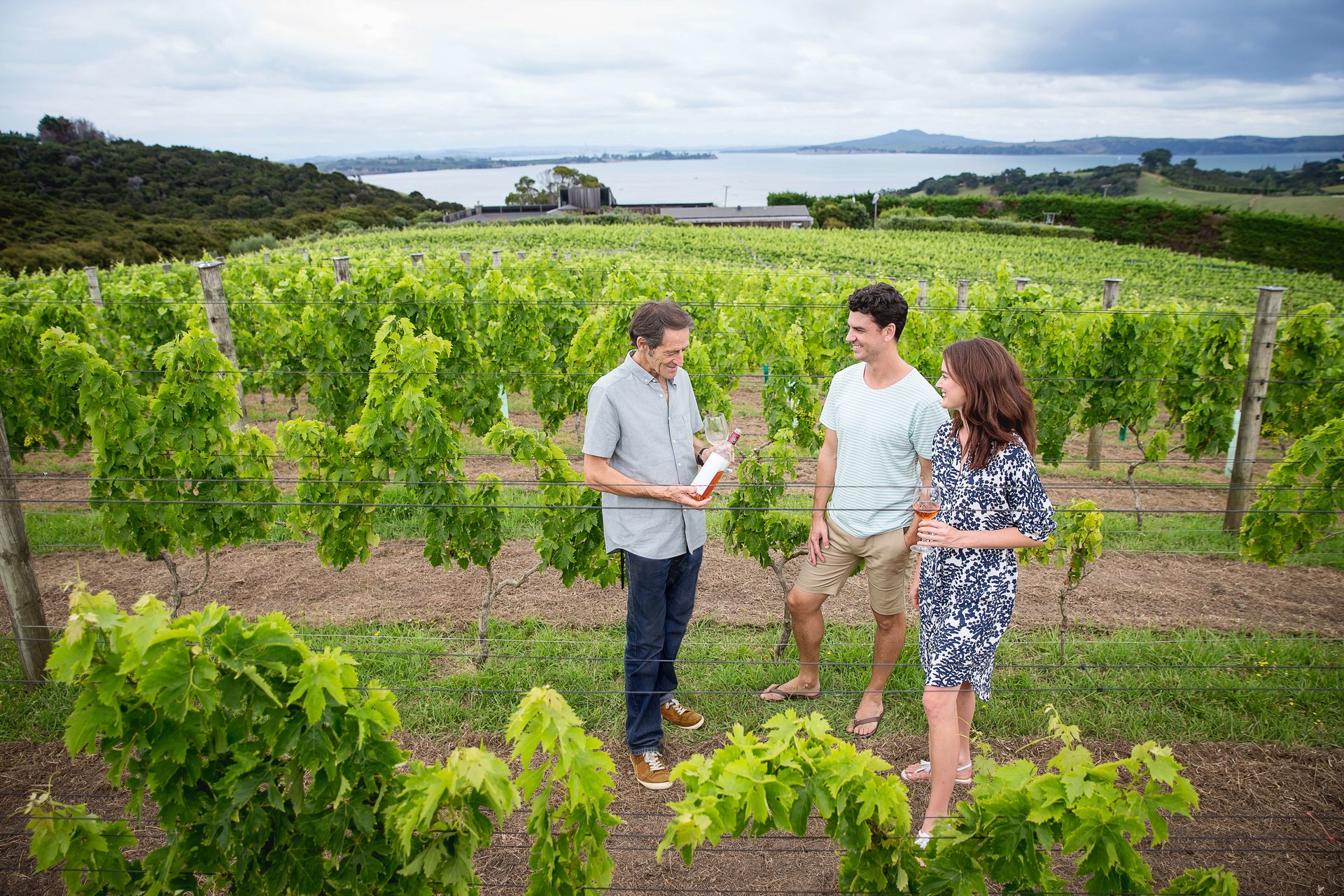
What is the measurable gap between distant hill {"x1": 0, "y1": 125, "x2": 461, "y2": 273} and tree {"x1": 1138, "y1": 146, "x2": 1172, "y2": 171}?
6058 cm

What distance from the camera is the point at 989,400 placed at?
2.86 metres

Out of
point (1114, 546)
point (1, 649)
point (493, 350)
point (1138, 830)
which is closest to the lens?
point (1138, 830)

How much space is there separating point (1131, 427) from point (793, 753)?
22.5ft

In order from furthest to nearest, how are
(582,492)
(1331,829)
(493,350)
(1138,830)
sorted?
(493,350)
(582,492)
(1331,829)
(1138,830)

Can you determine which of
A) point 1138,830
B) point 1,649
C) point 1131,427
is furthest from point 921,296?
point 1,649

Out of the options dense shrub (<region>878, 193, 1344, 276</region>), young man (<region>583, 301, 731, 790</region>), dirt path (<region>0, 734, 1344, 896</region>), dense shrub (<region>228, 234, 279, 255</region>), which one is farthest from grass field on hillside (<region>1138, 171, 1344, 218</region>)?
dense shrub (<region>228, 234, 279, 255</region>)

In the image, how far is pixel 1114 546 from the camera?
6184 millimetres

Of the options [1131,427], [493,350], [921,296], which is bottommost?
[1131,427]

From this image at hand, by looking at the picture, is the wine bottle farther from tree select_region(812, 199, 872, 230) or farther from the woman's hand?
tree select_region(812, 199, 872, 230)

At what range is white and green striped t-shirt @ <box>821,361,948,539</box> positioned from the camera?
3.38m

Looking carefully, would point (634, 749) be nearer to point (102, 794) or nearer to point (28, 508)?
point (102, 794)

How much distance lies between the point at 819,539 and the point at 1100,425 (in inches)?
228

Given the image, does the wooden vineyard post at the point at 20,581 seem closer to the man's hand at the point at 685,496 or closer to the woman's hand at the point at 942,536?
the man's hand at the point at 685,496

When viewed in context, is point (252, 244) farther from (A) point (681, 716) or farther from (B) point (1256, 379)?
(B) point (1256, 379)
